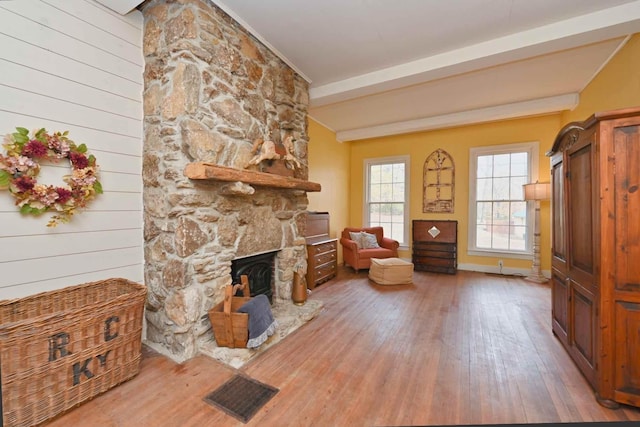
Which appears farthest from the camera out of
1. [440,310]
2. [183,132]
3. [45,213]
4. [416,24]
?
[440,310]

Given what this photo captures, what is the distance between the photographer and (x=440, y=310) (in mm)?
3285

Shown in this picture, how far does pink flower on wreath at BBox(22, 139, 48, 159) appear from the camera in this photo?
1669mm

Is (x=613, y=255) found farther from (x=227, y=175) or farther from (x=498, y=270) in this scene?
(x=498, y=270)

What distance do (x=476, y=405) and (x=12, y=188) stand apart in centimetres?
320

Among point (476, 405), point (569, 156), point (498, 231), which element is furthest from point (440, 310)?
point (498, 231)

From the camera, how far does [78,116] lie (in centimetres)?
196

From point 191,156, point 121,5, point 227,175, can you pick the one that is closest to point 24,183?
point 191,156

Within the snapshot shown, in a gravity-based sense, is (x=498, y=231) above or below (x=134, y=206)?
below

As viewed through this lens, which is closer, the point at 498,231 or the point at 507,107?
the point at 507,107

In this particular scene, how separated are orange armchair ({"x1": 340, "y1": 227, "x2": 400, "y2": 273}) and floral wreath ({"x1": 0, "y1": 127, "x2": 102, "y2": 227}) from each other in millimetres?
4018

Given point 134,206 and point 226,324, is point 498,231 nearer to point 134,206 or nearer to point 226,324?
point 226,324

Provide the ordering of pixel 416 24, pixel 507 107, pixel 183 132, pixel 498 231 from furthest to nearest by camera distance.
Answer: pixel 498 231, pixel 507 107, pixel 416 24, pixel 183 132

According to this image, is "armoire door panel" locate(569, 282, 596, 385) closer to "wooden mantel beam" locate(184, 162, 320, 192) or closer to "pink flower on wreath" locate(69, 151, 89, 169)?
"wooden mantel beam" locate(184, 162, 320, 192)

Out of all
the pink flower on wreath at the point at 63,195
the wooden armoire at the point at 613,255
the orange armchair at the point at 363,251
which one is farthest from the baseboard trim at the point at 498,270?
the pink flower on wreath at the point at 63,195
